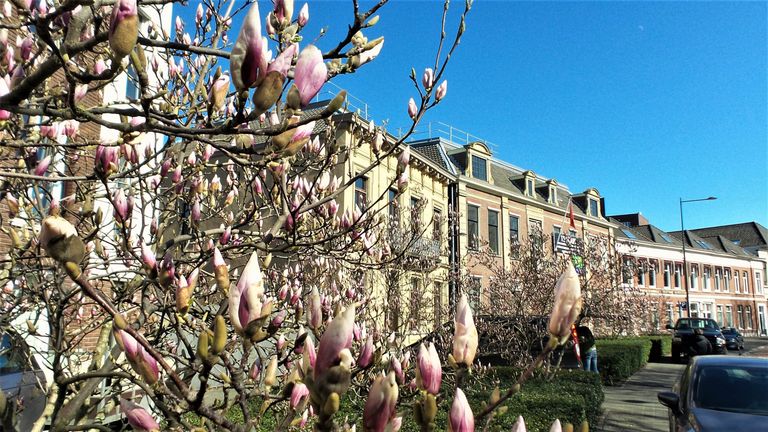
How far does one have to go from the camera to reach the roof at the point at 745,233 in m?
55.7

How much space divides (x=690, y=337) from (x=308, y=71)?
24.8 metres

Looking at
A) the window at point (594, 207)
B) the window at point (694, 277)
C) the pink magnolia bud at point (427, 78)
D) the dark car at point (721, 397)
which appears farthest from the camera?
the window at point (694, 277)

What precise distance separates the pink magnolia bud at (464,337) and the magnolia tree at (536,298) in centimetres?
792

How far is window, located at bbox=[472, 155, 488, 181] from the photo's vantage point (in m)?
25.8

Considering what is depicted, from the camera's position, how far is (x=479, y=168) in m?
26.1

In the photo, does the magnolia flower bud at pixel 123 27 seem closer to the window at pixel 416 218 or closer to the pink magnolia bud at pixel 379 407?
the pink magnolia bud at pixel 379 407

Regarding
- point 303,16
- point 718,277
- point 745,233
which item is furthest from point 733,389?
point 745,233

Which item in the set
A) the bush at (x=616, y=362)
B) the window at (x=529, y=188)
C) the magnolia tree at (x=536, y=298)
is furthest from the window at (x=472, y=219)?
the bush at (x=616, y=362)

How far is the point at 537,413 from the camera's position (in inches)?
282

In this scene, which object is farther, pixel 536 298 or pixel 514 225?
pixel 514 225

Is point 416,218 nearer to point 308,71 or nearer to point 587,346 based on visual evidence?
point 308,71

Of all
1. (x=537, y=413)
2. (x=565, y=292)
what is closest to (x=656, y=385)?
(x=537, y=413)

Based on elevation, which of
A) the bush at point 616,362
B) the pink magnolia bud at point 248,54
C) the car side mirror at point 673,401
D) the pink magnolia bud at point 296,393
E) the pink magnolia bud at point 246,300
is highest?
the pink magnolia bud at point 248,54

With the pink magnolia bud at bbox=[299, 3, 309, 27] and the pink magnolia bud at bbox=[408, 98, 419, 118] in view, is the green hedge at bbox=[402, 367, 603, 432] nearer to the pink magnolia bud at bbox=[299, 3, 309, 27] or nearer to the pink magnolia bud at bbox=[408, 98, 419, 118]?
the pink magnolia bud at bbox=[408, 98, 419, 118]
